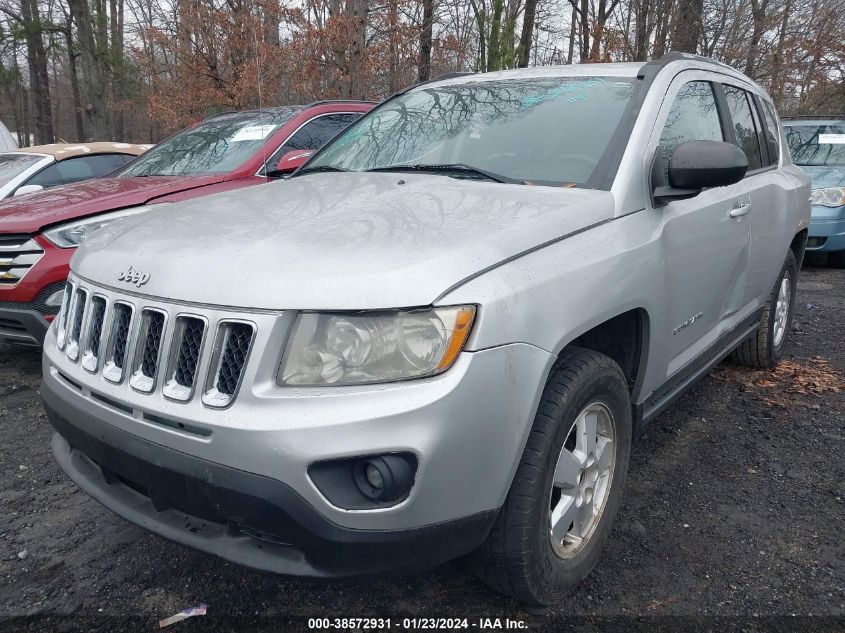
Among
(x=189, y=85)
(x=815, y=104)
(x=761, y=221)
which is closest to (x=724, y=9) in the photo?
(x=815, y=104)

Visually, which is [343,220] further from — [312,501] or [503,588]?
[503,588]

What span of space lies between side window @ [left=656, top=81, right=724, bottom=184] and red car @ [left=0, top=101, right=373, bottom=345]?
2.57 meters

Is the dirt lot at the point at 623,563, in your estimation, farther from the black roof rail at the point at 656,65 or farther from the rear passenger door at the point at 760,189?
the black roof rail at the point at 656,65

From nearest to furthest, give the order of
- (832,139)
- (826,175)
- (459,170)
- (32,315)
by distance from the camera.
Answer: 1. (459,170)
2. (32,315)
3. (826,175)
4. (832,139)

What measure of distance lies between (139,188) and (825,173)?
798cm

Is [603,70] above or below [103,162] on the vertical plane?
above

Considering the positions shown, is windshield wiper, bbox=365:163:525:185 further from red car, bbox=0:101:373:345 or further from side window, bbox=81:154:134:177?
side window, bbox=81:154:134:177

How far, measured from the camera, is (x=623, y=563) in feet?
7.98

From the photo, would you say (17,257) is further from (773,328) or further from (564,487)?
(773,328)

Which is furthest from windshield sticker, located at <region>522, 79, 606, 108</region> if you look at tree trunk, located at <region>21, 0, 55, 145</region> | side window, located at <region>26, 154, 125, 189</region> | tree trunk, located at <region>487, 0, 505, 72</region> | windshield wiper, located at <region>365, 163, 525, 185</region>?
tree trunk, located at <region>21, 0, 55, 145</region>

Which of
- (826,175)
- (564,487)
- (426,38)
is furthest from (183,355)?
(426,38)

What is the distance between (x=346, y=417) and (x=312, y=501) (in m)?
0.22

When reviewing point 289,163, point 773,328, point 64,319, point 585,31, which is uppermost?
point 585,31

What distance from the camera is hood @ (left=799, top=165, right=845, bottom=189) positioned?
8.01 m
